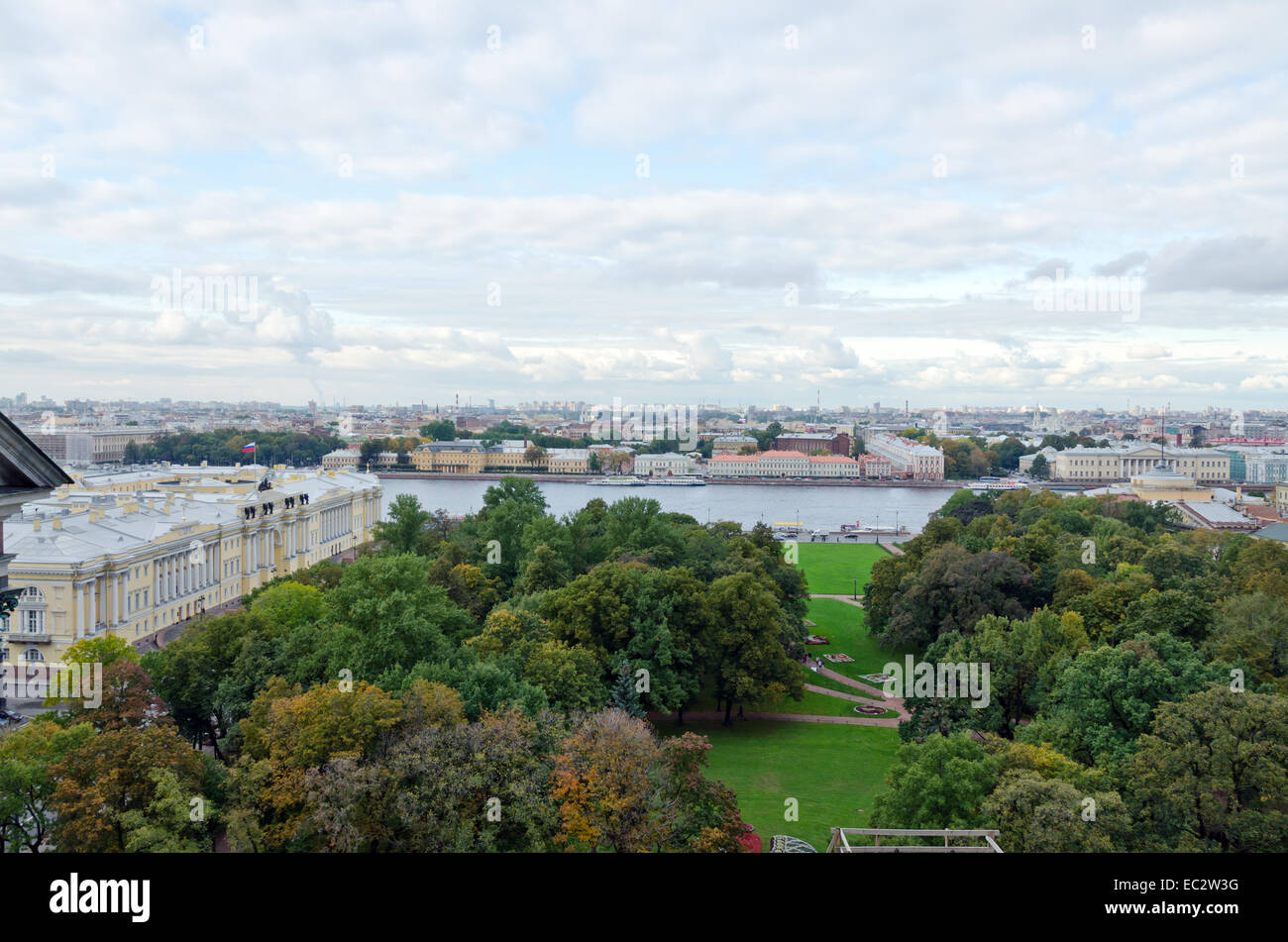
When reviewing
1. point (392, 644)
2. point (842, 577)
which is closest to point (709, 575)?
point (392, 644)

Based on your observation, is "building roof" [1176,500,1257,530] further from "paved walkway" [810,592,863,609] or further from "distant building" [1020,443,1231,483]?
"distant building" [1020,443,1231,483]

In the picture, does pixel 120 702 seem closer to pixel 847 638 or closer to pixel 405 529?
pixel 405 529

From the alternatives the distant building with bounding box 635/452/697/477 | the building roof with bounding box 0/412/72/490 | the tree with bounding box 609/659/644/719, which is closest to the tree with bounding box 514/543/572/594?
the tree with bounding box 609/659/644/719

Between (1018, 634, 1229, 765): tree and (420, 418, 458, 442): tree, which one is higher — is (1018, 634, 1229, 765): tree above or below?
below

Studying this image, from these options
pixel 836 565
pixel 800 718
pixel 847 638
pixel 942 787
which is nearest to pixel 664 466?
pixel 836 565

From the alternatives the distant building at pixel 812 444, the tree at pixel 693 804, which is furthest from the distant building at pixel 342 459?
the tree at pixel 693 804
